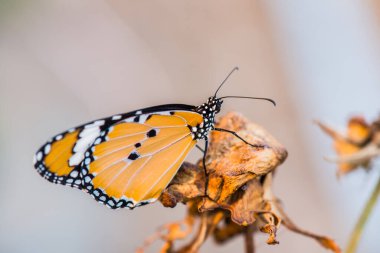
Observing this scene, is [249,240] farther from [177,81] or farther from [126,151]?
[177,81]

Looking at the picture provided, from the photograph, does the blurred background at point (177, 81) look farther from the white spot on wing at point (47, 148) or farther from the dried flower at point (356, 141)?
the dried flower at point (356, 141)

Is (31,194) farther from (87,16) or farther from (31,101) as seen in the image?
(87,16)

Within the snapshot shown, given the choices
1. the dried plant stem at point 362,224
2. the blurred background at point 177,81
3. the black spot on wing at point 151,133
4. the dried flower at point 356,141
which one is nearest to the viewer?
the dried plant stem at point 362,224

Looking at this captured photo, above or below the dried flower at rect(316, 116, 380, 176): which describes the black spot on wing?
below

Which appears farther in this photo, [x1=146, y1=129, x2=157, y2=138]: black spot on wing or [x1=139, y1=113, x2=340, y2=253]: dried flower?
[x1=146, y1=129, x2=157, y2=138]: black spot on wing

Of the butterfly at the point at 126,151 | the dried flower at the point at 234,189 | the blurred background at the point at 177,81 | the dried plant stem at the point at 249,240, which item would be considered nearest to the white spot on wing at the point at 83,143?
the butterfly at the point at 126,151

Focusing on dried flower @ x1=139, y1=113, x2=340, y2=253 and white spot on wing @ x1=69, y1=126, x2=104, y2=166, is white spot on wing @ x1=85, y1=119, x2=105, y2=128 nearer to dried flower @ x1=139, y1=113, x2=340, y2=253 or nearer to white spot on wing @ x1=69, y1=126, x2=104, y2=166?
white spot on wing @ x1=69, y1=126, x2=104, y2=166

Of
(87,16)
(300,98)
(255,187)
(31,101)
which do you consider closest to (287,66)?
(300,98)

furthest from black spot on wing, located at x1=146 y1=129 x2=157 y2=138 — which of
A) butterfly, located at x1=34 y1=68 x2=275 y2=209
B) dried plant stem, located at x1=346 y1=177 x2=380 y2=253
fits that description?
dried plant stem, located at x1=346 y1=177 x2=380 y2=253
